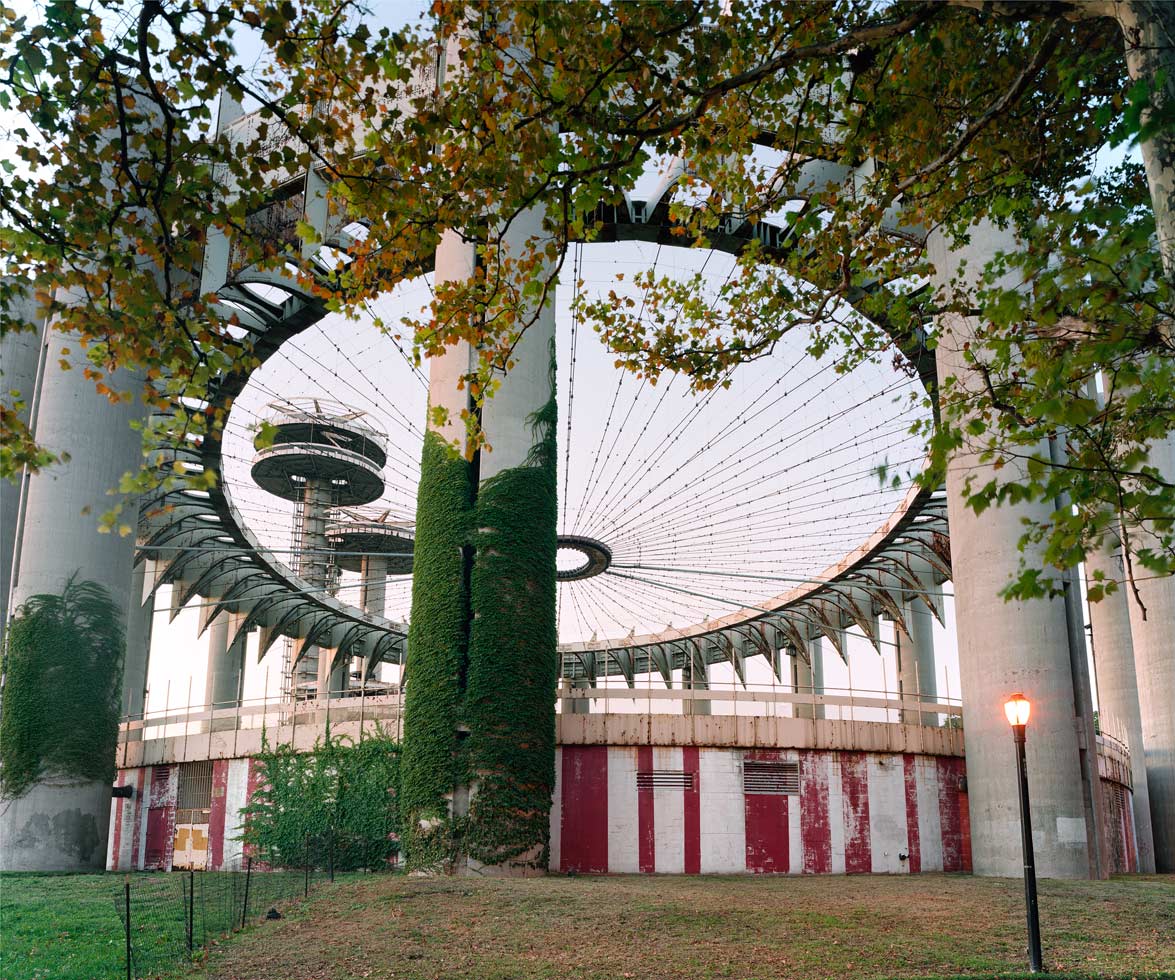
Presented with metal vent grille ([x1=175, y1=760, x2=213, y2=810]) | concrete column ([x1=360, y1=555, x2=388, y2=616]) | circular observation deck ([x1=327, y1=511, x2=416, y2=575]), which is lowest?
metal vent grille ([x1=175, y1=760, x2=213, y2=810])

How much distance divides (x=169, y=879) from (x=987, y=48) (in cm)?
2357

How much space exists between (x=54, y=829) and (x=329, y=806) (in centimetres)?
909

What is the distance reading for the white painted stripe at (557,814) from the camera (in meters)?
27.7

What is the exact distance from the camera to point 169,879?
2417 cm

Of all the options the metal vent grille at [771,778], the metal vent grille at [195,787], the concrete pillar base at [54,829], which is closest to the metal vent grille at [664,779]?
the metal vent grille at [771,778]

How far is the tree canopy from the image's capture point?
26.7 ft

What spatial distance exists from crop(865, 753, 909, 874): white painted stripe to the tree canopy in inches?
740

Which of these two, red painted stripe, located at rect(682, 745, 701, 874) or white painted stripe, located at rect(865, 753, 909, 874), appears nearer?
red painted stripe, located at rect(682, 745, 701, 874)

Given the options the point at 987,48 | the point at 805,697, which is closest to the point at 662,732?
the point at 805,697

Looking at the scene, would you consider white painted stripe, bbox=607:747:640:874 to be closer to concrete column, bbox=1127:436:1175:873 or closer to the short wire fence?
the short wire fence

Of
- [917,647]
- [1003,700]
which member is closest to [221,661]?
[917,647]

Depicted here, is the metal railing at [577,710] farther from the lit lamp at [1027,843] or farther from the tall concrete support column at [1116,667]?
the lit lamp at [1027,843]

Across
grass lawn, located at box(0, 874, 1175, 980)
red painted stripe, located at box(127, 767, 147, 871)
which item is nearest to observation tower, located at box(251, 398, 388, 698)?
red painted stripe, located at box(127, 767, 147, 871)

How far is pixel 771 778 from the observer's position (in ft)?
95.7
